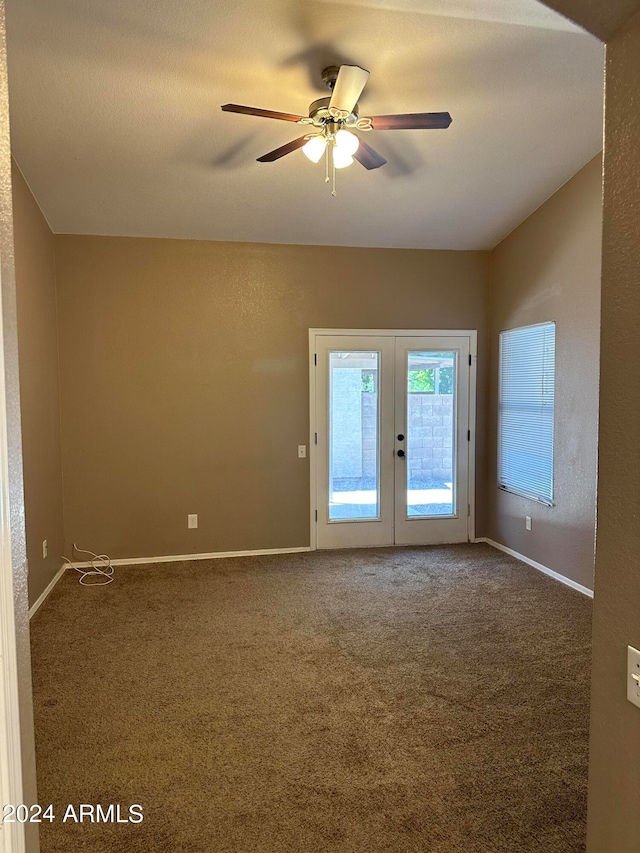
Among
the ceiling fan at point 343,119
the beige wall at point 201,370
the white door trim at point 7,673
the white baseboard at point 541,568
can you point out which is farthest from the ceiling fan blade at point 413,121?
the white baseboard at point 541,568

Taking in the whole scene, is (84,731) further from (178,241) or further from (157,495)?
(178,241)

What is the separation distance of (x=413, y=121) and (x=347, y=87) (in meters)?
0.36

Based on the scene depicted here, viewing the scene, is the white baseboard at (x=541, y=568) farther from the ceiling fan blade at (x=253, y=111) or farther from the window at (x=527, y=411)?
the ceiling fan blade at (x=253, y=111)

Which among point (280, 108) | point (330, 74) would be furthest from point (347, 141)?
point (280, 108)

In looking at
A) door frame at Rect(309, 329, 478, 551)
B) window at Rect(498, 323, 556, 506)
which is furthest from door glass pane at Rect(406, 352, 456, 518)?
window at Rect(498, 323, 556, 506)

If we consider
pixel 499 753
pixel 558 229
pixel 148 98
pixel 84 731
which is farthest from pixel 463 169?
pixel 84 731

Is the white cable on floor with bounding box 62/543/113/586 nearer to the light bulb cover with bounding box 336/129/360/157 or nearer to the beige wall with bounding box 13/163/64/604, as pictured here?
the beige wall with bounding box 13/163/64/604

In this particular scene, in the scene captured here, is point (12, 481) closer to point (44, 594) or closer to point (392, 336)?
point (44, 594)

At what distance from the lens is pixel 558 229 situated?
4273 millimetres

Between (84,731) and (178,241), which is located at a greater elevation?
(178,241)

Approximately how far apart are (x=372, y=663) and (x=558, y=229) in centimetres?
357

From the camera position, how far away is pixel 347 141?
8.86 ft

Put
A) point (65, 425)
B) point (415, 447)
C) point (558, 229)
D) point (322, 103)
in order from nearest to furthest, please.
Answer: point (322, 103), point (558, 229), point (65, 425), point (415, 447)

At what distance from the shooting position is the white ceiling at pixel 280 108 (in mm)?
2480
